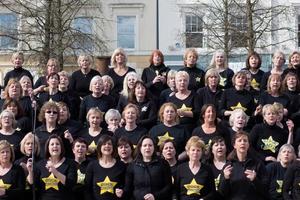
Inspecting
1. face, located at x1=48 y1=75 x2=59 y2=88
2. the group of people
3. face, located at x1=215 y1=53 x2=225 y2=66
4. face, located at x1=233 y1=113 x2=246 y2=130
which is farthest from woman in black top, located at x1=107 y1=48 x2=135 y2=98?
face, located at x1=233 y1=113 x2=246 y2=130

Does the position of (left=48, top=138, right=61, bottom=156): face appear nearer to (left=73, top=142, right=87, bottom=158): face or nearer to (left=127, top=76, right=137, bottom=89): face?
(left=73, top=142, right=87, bottom=158): face

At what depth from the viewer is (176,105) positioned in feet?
32.7

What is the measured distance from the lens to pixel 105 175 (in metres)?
7.99

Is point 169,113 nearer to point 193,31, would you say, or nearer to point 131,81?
point 131,81

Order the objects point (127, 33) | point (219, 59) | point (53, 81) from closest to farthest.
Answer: point (53, 81), point (219, 59), point (127, 33)

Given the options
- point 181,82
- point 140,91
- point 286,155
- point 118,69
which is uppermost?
point 118,69

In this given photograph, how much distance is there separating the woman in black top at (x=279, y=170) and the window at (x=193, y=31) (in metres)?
25.9

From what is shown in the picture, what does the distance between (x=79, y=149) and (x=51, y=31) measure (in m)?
21.0

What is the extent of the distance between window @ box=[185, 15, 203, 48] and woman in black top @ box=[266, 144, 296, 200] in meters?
25.9

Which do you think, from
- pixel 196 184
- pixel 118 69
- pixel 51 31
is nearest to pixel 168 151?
pixel 196 184

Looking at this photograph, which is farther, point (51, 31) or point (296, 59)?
point (51, 31)

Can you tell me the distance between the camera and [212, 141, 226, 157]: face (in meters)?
8.07

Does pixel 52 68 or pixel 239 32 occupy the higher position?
pixel 239 32

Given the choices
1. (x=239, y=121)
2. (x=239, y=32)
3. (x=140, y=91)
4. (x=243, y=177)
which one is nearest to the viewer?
(x=243, y=177)
